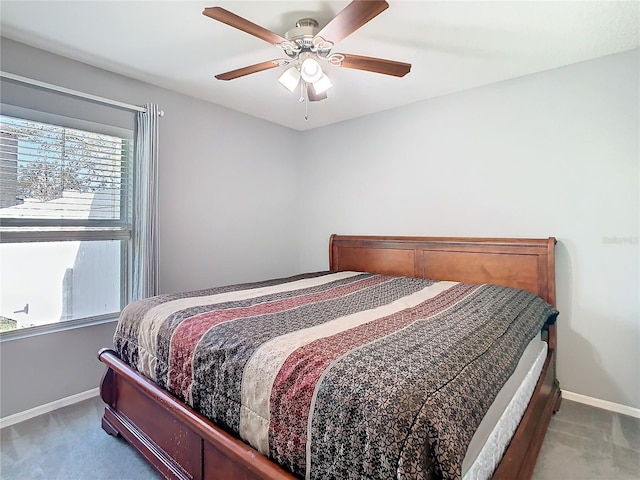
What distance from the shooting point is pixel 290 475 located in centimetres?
104

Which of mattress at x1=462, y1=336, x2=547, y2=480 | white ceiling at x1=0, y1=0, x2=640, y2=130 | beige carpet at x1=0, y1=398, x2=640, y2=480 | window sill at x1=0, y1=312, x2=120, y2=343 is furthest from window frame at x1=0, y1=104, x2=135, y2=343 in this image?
mattress at x1=462, y1=336, x2=547, y2=480

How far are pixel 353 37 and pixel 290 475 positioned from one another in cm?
226

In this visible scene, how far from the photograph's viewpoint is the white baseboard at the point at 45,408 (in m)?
2.13

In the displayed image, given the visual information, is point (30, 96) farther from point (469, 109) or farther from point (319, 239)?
point (469, 109)

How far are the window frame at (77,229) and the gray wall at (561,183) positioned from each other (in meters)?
2.31

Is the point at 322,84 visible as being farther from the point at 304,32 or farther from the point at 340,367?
the point at 340,367

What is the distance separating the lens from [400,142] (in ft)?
10.9

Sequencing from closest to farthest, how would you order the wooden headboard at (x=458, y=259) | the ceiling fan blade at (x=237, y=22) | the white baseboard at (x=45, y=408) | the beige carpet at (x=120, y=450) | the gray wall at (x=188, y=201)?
1. the ceiling fan blade at (x=237, y=22)
2. the beige carpet at (x=120, y=450)
3. the white baseboard at (x=45, y=408)
4. the gray wall at (x=188, y=201)
5. the wooden headboard at (x=458, y=259)

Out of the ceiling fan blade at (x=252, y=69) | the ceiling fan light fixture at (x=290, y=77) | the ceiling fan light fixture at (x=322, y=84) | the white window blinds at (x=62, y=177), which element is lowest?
the white window blinds at (x=62, y=177)

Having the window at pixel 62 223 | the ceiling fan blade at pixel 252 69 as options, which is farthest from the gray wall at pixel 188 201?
the ceiling fan blade at pixel 252 69

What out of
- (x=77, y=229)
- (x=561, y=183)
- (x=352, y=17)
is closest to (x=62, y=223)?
(x=77, y=229)

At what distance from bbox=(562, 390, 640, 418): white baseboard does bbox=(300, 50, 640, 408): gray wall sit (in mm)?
34

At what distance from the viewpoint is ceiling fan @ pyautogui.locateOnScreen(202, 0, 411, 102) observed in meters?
1.54

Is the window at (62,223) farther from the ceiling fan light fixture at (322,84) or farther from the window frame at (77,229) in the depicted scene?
the ceiling fan light fixture at (322,84)
